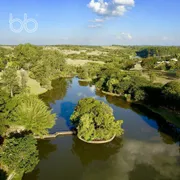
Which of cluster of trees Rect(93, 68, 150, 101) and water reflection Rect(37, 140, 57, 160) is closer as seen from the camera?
water reflection Rect(37, 140, 57, 160)

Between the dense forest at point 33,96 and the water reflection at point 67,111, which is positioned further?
the water reflection at point 67,111

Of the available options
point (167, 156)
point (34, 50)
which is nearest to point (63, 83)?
point (34, 50)

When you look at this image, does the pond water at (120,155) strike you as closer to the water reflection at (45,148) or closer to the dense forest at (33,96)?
the water reflection at (45,148)

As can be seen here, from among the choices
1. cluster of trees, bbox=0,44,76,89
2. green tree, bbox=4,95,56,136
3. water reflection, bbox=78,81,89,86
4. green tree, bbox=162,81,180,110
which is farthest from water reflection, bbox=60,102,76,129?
cluster of trees, bbox=0,44,76,89

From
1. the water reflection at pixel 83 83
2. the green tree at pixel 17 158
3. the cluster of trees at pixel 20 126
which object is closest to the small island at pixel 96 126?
the cluster of trees at pixel 20 126

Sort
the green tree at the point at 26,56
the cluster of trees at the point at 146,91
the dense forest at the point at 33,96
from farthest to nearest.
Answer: the green tree at the point at 26,56 → the cluster of trees at the point at 146,91 → the dense forest at the point at 33,96

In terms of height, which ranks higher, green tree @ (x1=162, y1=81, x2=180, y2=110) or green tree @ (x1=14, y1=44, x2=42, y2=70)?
green tree @ (x1=14, y1=44, x2=42, y2=70)

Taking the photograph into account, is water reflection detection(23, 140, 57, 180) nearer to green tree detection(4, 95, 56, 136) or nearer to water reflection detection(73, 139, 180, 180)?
green tree detection(4, 95, 56, 136)

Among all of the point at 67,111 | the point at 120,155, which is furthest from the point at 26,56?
the point at 120,155

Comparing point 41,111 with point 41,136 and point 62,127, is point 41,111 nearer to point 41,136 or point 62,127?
point 41,136
